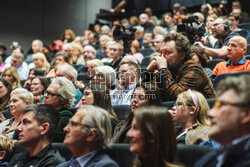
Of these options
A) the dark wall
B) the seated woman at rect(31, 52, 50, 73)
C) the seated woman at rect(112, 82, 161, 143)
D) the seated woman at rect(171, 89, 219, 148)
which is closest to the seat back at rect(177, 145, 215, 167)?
the seated woman at rect(171, 89, 219, 148)

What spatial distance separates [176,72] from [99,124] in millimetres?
1054

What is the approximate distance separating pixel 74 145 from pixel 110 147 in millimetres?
168

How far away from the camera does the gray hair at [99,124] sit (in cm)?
183

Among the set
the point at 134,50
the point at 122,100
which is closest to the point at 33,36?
the point at 134,50

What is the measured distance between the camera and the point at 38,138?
2146mm

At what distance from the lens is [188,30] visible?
3.28 metres

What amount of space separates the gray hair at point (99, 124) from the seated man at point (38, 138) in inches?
12.2

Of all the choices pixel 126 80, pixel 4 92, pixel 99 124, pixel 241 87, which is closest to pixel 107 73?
pixel 126 80

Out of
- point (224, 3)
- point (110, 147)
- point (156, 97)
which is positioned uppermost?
point (224, 3)

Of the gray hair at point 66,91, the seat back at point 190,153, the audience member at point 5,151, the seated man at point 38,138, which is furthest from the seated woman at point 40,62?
the seat back at point 190,153

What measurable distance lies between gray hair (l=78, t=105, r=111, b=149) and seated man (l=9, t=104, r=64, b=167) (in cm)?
31

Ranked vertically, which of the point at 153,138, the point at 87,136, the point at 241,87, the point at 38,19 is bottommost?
the point at 87,136

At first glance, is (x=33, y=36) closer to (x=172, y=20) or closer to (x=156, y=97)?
(x=172, y=20)

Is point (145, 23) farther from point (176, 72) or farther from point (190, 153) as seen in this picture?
point (190, 153)
